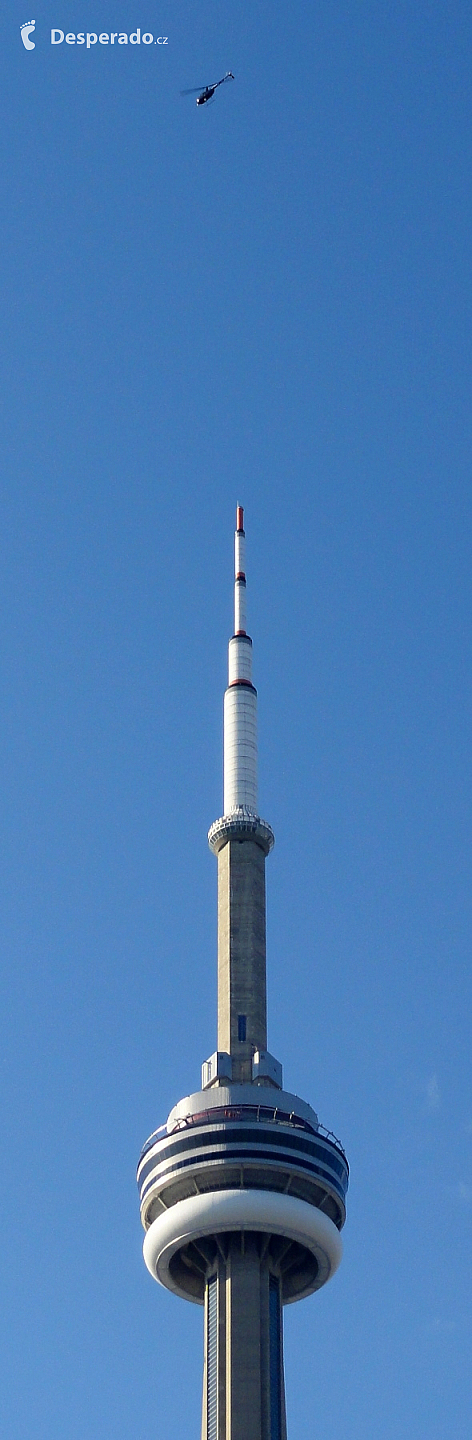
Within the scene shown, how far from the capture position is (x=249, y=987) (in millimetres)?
127312

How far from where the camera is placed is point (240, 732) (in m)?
136

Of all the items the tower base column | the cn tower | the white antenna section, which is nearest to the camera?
the tower base column

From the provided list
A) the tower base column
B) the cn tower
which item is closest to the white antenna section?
the cn tower

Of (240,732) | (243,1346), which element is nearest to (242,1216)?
(243,1346)

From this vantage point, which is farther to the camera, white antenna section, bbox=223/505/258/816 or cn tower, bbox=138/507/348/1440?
white antenna section, bbox=223/505/258/816

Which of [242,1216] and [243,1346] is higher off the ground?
[242,1216]

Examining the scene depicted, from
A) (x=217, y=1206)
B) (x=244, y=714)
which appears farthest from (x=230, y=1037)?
(x=244, y=714)

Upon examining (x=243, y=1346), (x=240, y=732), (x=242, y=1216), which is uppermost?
(x=240, y=732)

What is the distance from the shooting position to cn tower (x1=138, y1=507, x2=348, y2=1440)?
114m

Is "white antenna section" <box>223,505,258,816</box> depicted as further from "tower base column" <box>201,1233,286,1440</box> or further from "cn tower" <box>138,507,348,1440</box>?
"tower base column" <box>201,1233,286,1440</box>

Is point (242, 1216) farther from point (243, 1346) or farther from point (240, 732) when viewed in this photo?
point (240, 732)

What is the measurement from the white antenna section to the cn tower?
15871mm

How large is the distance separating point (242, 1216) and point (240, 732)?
33705mm

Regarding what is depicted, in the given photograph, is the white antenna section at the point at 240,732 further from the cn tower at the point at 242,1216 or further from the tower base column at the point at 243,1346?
the tower base column at the point at 243,1346
